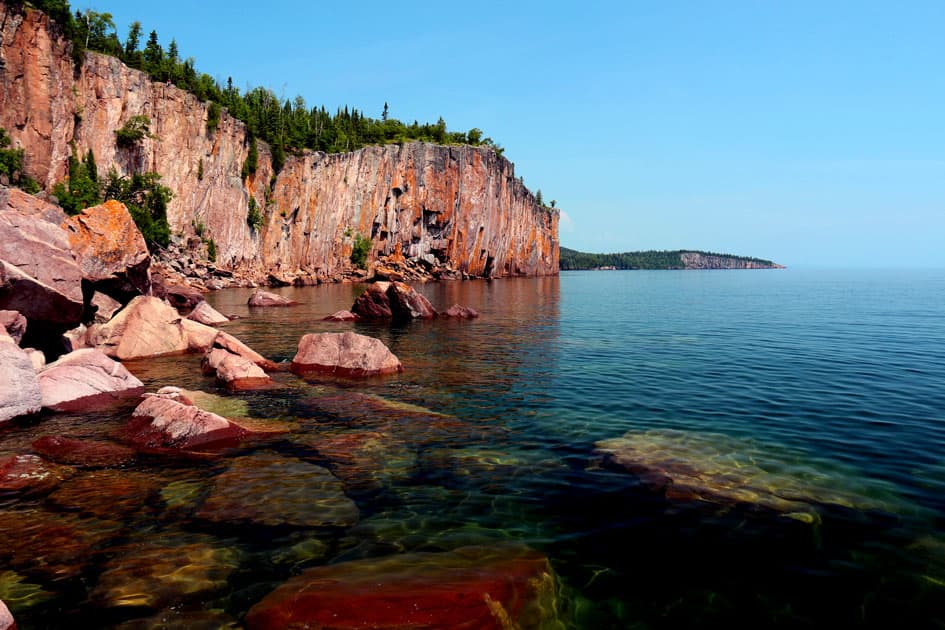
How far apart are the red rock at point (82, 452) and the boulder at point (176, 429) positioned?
16.0 inches

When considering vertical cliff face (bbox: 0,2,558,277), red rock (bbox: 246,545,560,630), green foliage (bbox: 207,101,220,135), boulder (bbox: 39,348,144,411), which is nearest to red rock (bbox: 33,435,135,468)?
boulder (bbox: 39,348,144,411)

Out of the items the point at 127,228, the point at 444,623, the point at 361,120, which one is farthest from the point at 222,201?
the point at 444,623

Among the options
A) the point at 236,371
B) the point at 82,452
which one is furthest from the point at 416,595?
the point at 236,371

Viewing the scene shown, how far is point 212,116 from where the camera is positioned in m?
71.0

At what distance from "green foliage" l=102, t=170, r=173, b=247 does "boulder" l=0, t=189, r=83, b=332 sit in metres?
49.1

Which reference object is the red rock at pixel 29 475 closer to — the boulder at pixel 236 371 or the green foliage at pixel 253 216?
the boulder at pixel 236 371

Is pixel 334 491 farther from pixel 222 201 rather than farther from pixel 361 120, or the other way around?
pixel 361 120

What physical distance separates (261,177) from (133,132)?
22.9 m

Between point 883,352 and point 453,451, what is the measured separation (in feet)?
71.6

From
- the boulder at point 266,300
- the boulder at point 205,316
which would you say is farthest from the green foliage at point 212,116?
the boulder at point 205,316

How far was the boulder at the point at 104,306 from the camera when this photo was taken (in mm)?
24562

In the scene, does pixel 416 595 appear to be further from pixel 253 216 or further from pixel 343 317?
pixel 253 216

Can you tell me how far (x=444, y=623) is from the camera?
5164 millimetres

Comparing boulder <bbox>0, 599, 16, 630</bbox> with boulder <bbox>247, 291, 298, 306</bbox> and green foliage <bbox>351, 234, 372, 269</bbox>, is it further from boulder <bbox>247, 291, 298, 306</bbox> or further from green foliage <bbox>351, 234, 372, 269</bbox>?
green foliage <bbox>351, 234, 372, 269</bbox>
